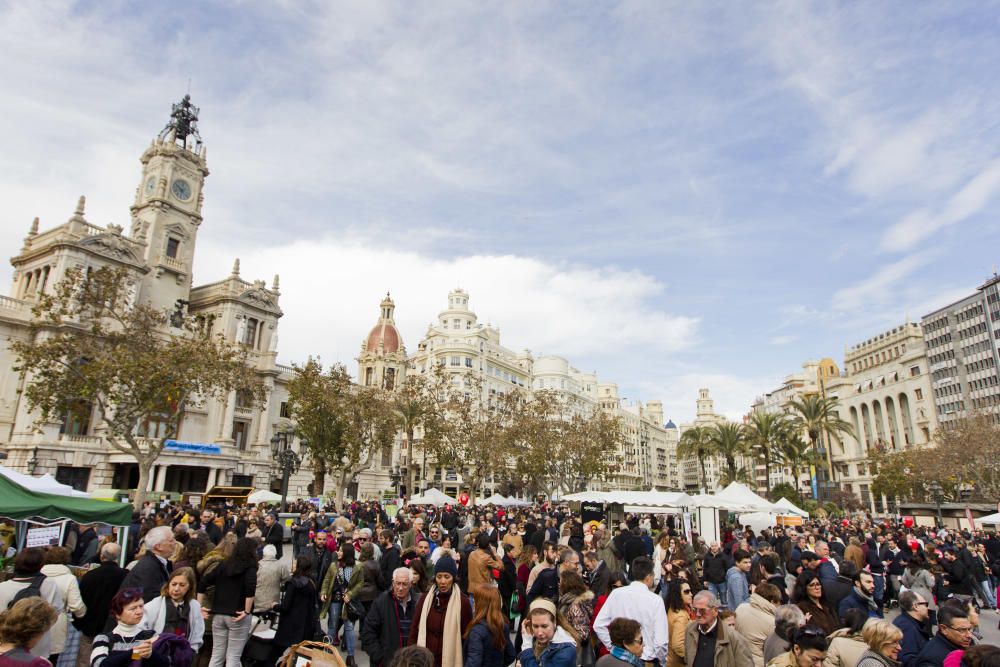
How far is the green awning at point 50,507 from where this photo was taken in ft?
33.8

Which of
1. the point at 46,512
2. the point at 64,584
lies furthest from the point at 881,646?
the point at 46,512

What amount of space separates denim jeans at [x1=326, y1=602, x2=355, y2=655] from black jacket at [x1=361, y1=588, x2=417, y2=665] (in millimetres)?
3717

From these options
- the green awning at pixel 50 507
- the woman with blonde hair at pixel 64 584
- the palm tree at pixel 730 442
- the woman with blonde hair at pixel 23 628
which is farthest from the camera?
the palm tree at pixel 730 442

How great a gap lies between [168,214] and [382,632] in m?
50.9

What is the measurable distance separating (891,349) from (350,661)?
Result: 9137 cm

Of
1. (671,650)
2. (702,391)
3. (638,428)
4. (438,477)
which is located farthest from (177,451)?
(702,391)

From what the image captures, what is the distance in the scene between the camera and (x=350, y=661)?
28.5ft

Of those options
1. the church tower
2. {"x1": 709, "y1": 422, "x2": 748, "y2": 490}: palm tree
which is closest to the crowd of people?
{"x1": 709, "y1": 422, "x2": 748, "y2": 490}: palm tree

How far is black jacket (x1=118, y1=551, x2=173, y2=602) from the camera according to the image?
671 centimetres

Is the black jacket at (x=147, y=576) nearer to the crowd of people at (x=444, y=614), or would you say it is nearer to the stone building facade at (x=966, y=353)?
the crowd of people at (x=444, y=614)

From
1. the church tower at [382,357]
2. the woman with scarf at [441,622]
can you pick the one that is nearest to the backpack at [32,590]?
the woman with scarf at [441,622]

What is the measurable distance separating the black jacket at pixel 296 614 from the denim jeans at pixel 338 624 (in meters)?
2.18

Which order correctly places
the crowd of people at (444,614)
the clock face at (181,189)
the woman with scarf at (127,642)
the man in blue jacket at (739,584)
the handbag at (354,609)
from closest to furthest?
the woman with scarf at (127,642)
the crowd of people at (444,614)
the handbag at (354,609)
the man in blue jacket at (739,584)
the clock face at (181,189)

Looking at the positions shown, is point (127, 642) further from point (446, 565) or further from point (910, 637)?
point (910, 637)
